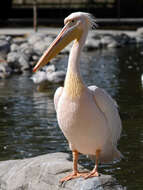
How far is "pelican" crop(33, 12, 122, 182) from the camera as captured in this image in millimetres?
4324

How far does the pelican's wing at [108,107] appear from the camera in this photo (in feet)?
14.3

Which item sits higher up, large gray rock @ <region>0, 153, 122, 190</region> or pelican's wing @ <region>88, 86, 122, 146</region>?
pelican's wing @ <region>88, 86, 122, 146</region>

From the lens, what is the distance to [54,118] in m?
8.05

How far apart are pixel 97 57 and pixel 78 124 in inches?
460

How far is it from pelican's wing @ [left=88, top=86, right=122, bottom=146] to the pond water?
79cm

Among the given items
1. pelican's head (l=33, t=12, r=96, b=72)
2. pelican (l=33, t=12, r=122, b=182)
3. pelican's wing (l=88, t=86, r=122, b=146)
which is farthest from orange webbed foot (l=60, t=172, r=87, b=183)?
pelican's head (l=33, t=12, r=96, b=72)

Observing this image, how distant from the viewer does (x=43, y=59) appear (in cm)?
453

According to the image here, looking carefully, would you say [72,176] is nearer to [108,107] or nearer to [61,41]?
[108,107]

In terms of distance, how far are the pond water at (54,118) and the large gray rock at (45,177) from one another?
2.32ft

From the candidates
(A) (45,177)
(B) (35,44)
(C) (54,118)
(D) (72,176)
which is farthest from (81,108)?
(B) (35,44)

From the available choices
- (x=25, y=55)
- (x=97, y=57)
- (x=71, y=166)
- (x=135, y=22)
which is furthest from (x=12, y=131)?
(x=135, y=22)

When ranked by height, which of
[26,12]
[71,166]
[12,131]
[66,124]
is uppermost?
[66,124]

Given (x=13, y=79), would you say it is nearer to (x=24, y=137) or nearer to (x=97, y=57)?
(x=97, y=57)

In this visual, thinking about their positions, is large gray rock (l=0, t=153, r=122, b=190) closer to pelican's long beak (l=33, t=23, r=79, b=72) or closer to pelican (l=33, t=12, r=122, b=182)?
pelican (l=33, t=12, r=122, b=182)
